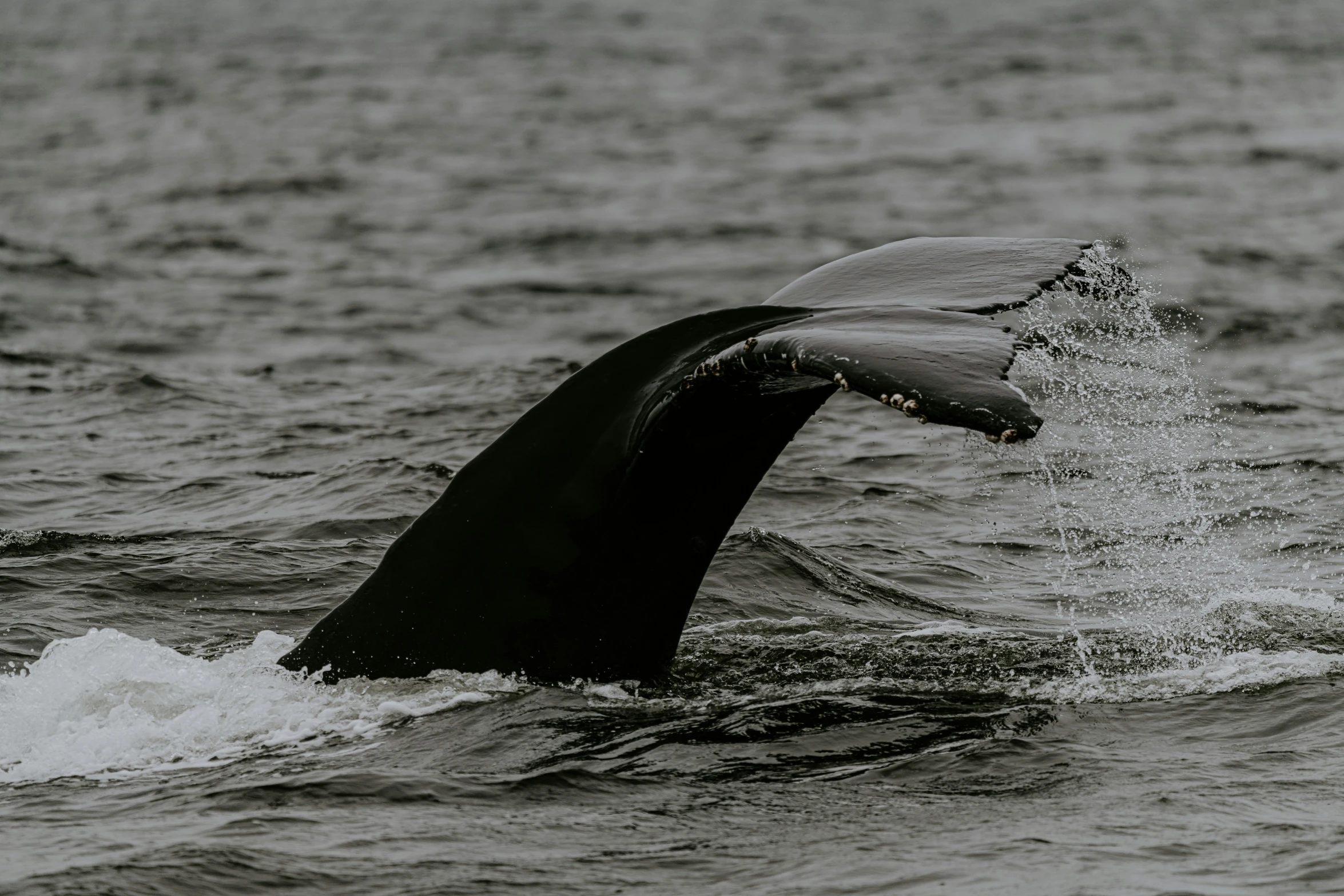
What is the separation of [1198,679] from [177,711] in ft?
10.7

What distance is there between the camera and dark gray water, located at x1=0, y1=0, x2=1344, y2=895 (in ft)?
→ 15.8

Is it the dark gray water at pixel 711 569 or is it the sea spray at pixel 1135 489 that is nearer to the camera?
the dark gray water at pixel 711 569

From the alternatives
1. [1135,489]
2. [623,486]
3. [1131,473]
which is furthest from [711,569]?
[1131,473]

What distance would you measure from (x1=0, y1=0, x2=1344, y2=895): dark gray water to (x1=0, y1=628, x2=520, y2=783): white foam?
17 mm

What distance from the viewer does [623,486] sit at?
5.43 m

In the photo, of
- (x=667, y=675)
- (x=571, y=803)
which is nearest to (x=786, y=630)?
(x=667, y=675)

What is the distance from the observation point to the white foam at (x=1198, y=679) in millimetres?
6023

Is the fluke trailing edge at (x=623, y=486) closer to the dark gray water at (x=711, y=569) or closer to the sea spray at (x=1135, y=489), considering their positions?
the dark gray water at (x=711, y=569)

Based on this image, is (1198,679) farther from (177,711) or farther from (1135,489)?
(1135,489)

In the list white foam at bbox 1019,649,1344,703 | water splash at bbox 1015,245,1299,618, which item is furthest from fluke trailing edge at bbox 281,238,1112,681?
white foam at bbox 1019,649,1344,703

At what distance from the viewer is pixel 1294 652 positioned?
6516 mm

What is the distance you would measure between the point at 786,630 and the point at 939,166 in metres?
24.1

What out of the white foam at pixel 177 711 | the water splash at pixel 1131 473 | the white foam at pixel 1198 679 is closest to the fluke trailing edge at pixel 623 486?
the white foam at pixel 177 711

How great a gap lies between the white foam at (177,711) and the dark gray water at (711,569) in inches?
0.7
